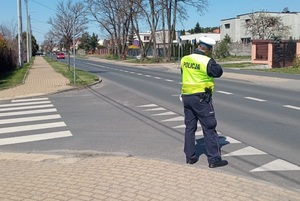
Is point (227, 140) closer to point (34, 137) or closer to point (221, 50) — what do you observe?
point (34, 137)

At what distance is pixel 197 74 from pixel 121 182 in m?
1.94

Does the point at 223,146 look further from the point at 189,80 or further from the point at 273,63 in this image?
the point at 273,63

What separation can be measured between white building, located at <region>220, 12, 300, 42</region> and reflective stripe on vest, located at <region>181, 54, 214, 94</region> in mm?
69327

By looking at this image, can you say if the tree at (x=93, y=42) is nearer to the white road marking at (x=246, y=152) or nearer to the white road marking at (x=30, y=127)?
→ the white road marking at (x=30, y=127)

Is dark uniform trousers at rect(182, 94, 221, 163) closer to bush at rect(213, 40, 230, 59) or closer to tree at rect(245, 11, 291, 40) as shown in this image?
bush at rect(213, 40, 230, 59)

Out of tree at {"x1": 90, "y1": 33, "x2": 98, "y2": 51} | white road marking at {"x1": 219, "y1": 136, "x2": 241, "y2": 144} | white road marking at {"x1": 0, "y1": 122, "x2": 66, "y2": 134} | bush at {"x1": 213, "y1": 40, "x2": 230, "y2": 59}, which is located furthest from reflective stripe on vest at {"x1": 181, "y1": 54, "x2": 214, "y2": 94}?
tree at {"x1": 90, "y1": 33, "x2": 98, "y2": 51}

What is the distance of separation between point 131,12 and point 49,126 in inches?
2083

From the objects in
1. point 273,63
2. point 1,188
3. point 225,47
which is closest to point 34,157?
point 1,188

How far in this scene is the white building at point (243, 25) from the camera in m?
Result: 77.2

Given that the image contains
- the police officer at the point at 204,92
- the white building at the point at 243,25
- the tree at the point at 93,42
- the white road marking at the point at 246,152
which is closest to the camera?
the police officer at the point at 204,92

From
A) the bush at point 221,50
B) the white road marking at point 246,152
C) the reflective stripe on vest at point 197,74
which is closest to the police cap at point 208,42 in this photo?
the reflective stripe on vest at point 197,74

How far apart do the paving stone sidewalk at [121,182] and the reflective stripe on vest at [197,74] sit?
3.77ft

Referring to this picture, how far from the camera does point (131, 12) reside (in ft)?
198

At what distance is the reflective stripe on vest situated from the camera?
18.9 feet
